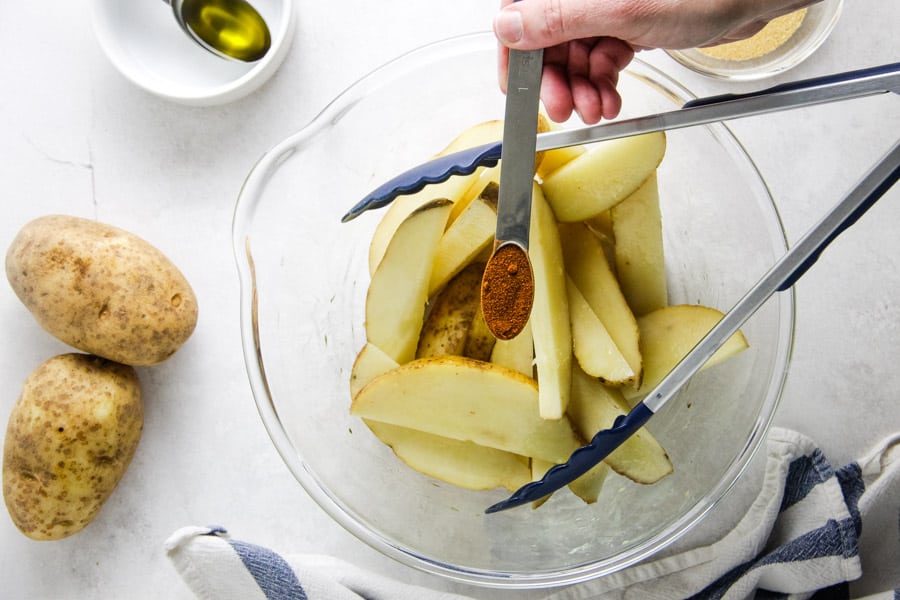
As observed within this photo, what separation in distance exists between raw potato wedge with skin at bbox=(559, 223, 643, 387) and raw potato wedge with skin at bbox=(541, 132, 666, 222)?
0.13ft

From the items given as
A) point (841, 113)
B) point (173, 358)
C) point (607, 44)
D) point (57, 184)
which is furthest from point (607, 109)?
point (57, 184)

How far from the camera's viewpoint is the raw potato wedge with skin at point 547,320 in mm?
742

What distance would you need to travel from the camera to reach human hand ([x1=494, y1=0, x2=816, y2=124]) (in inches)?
28.5

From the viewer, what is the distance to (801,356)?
0.98 meters

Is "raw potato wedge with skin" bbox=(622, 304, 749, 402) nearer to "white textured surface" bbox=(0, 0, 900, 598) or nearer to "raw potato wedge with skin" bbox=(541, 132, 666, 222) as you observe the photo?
"raw potato wedge with skin" bbox=(541, 132, 666, 222)

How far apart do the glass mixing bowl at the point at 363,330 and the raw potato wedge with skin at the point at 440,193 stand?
0.10m

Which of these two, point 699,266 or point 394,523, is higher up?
point 699,266

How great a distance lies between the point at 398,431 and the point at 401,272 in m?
0.18

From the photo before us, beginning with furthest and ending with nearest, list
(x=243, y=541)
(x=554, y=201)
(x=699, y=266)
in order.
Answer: (x=243, y=541) → (x=699, y=266) → (x=554, y=201)

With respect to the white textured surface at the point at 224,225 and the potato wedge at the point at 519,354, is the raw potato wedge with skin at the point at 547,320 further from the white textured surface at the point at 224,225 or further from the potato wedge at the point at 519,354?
the white textured surface at the point at 224,225

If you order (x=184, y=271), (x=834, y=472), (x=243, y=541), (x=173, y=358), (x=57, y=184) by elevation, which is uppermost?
(x=57, y=184)

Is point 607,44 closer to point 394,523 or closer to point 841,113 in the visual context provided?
point 841,113

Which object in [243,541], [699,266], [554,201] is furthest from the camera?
[243,541]

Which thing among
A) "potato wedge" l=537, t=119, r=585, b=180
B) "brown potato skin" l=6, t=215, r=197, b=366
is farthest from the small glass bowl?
"brown potato skin" l=6, t=215, r=197, b=366
